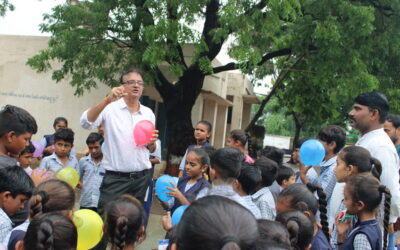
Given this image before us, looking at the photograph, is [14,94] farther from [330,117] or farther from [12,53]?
[330,117]

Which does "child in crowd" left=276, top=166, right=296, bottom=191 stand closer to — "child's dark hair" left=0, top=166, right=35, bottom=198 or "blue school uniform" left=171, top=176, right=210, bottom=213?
"blue school uniform" left=171, top=176, right=210, bottom=213

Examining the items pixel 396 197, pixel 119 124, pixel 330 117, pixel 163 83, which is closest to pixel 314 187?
pixel 396 197

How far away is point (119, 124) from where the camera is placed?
303cm

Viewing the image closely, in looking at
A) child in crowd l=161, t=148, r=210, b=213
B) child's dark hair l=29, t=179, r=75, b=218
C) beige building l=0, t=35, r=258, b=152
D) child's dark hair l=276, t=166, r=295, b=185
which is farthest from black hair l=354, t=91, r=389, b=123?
beige building l=0, t=35, r=258, b=152

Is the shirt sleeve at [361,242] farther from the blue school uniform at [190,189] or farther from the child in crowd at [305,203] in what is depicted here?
the blue school uniform at [190,189]

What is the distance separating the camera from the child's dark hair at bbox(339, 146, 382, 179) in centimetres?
261

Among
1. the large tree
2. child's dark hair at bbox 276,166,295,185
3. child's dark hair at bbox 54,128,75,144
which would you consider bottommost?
child's dark hair at bbox 276,166,295,185

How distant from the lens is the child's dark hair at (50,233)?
5.02 feet

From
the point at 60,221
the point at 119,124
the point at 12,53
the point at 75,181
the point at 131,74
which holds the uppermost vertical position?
the point at 12,53

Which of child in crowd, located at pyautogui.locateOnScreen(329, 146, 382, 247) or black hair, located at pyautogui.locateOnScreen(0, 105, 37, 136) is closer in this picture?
black hair, located at pyautogui.locateOnScreen(0, 105, 37, 136)

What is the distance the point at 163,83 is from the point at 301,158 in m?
5.42

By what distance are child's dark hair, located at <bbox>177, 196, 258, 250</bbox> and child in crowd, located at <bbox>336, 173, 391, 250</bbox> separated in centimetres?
119

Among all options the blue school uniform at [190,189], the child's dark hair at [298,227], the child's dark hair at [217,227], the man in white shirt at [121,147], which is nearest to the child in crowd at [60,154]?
the man in white shirt at [121,147]

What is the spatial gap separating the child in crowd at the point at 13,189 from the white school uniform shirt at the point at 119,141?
838 mm
